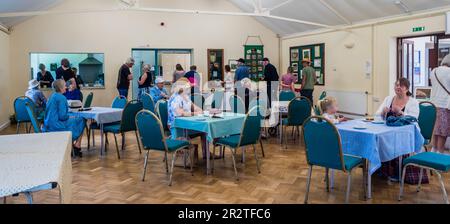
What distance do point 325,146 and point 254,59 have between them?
9.29 metres

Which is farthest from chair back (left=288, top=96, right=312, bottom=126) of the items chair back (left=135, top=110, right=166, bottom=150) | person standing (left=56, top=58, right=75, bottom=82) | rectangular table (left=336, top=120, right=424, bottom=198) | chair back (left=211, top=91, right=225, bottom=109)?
person standing (left=56, top=58, right=75, bottom=82)

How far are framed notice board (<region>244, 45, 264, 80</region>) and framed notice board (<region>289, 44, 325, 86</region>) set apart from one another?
1.08m

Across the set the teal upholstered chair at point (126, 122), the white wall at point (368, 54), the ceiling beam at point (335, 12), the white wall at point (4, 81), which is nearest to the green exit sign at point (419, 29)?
the white wall at point (368, 54)

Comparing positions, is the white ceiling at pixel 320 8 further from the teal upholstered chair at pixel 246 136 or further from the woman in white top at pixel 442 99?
the teal upholstered chair at pixel 246 136

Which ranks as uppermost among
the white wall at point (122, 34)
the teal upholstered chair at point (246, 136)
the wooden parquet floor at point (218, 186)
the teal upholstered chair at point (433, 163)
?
the white wall at point (122, 34)

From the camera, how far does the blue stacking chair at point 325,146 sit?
3.38m

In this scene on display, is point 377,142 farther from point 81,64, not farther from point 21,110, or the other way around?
point 81,64

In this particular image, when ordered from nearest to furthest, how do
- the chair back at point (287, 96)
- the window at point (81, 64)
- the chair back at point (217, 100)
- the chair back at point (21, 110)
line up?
the chair back at point (217, 100)
the chair back at point (21, 110)
the chair back at point (287, 96)
the window at point (81, 64)

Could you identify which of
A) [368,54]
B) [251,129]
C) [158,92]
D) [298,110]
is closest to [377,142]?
[251,129]

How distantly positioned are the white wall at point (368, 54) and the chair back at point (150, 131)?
6.13m

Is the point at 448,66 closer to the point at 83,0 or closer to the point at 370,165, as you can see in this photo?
the point at 370,165

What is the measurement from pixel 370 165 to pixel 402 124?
2.28 feet
